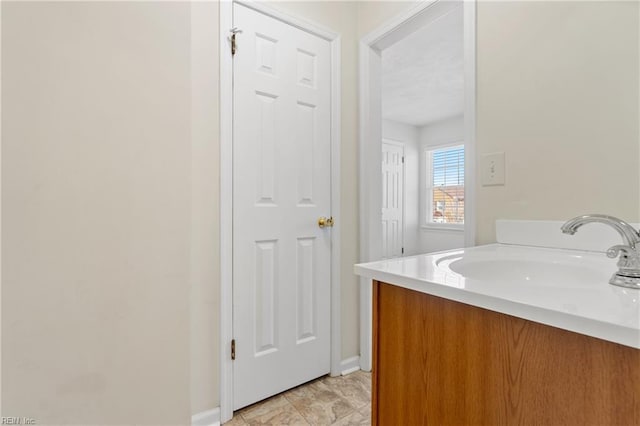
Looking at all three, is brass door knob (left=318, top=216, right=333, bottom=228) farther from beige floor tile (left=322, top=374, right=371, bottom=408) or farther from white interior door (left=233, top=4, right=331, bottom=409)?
beige floor tile (left=322, top=374, right=371, bottom=408)

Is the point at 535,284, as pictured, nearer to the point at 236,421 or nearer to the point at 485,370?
the point at 485,370

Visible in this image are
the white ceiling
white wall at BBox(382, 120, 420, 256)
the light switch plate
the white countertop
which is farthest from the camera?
white wall at BBox(382, 120, 420, 256)

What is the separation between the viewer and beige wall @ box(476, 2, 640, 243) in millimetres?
946

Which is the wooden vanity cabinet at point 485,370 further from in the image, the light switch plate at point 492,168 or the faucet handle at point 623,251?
the light switch plate at point 492,168

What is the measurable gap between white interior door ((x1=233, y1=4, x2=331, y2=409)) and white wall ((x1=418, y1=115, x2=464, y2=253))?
370cm

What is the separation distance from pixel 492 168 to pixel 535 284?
54 cm

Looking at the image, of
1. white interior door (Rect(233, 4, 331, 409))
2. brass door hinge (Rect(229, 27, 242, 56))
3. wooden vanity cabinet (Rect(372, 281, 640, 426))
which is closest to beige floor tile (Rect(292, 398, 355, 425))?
white interior door (Rect(233, 4, 331, 409))

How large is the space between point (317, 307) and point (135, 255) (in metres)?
1.05

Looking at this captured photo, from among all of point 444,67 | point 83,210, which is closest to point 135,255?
point 83,210

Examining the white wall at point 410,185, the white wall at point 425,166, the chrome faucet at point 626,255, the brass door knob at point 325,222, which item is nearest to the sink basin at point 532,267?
the chrome faucet at point 626,255

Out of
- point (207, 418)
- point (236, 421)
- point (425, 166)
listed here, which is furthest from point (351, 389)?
point (425, 166)

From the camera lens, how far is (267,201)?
1.62 m

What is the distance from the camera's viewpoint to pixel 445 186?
5152mm

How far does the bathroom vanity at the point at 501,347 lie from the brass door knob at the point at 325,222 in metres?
0.95
